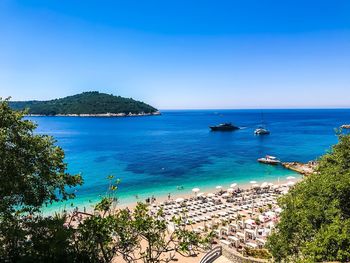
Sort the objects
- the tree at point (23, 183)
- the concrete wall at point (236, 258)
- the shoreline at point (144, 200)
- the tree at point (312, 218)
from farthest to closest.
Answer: the shoreline at point (144, 200) < the concrete wall at point (236, 258) < the tree at point (312, 218) < the tree at point (23, 183)

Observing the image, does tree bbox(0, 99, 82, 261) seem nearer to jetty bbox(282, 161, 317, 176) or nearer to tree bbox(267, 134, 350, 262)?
tree bbox(267, 134, 350, 262)

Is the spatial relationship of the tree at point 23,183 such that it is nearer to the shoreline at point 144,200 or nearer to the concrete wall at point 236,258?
the concrete wall at point 236,258

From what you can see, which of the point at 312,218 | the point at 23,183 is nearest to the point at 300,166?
the point at 312,218

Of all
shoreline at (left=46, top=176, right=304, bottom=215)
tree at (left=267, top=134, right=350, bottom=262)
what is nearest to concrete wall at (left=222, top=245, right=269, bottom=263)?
tree at (left=267, top=134, right=350, bottom=262)

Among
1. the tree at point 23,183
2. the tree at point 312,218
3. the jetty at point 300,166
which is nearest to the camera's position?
the tree at point 23,183

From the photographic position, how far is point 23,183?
10.1m

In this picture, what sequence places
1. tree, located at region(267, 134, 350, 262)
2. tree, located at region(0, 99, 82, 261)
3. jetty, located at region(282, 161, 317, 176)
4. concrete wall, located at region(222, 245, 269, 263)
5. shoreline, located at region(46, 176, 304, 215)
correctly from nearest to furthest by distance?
1. tree, located at region(0, 99, 82, 261)
2. tree, located at region(267, 134, 350, 262)
3. concrete wall, located at region(222, 245, 269, 263)
4. shoreline, located at region(46, 176, 304, 215)
5. jetty, located at region(282, 161, 317, 176)

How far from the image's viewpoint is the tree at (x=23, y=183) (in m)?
9.76

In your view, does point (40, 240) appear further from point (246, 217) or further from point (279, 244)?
point (246, 217)

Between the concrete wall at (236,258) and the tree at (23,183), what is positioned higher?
the tree at (23,183)

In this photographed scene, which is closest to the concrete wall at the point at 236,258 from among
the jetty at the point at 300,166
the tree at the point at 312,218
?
the tree at the point at 312,218

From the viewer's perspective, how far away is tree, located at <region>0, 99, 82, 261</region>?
976 centimetres

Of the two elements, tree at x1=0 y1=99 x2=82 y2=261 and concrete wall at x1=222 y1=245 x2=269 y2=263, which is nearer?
tree at x1=0 y1=99 x2=82 y2=261

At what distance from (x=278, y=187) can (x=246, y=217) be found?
43.7 ft
